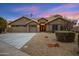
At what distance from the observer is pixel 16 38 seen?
4660 millimetres

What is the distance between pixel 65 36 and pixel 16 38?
1.12m

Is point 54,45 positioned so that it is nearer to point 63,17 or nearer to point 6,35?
point 63,17

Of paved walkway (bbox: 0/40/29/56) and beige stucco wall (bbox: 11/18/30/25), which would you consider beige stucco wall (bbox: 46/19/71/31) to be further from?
paved walkway (bbox: 0/40/29/56)

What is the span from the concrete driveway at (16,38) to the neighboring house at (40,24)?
0.12 m

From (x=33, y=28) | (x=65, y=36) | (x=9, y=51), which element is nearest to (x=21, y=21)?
→ (x=33, y=28)

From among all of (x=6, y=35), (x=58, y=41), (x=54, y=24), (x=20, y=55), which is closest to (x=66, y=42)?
(x=58, y=41)

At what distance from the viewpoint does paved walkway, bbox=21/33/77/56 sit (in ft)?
14.5

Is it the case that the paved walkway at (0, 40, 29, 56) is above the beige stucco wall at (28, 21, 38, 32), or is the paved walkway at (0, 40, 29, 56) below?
below

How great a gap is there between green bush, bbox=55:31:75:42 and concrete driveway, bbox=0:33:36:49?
2.05ft

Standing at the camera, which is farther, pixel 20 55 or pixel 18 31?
pixel 18 31

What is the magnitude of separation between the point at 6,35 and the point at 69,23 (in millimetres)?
1458

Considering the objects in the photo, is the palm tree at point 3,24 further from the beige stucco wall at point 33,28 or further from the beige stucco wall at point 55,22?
the beige stucco wall at point 55,22

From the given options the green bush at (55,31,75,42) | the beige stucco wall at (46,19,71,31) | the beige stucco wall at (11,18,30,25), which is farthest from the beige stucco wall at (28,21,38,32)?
the green bush at (55,31,75,42)

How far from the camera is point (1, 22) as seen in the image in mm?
4637
